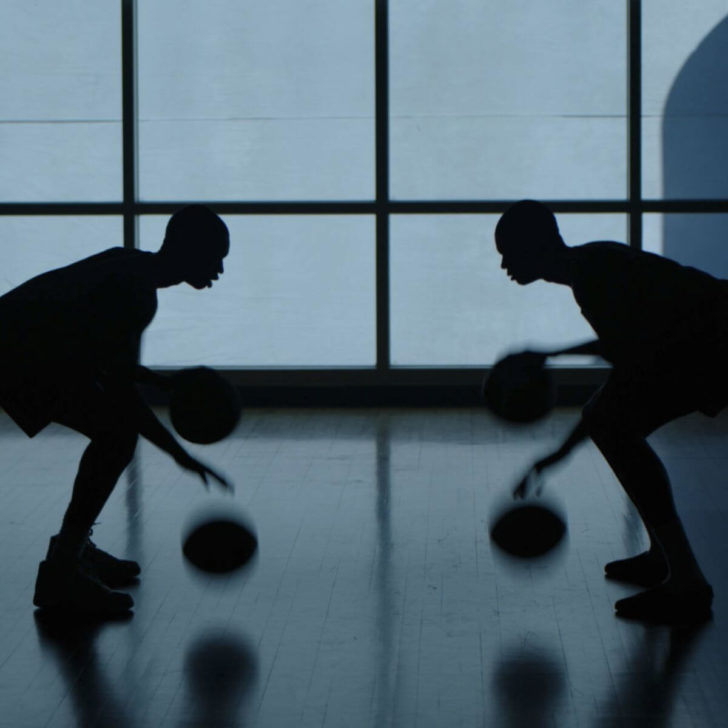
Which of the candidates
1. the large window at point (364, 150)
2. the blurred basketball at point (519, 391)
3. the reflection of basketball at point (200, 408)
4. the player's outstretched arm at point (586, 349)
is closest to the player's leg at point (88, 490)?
the reflection of basketball at point (200, 408)

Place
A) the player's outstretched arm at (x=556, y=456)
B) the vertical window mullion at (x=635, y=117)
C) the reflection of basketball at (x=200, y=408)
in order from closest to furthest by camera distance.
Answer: the player's outstretched arm at (x=556, y=456) < the reflection of basketball at (x=200, y=408) < the vertical window mullion at (x=635, y=117)

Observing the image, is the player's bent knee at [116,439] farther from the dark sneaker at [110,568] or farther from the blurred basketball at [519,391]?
the blurred basketball at [519,391]

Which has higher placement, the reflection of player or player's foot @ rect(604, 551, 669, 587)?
the reflection of player

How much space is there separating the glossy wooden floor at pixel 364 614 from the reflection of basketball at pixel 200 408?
454 millimetres

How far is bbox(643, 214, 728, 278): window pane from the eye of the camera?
703 cm

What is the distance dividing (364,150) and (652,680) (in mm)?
4570

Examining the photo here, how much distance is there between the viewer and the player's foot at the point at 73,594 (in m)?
3.39

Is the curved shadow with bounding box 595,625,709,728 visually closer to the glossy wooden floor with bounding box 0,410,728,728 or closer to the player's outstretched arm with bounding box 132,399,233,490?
the glossy wooden floor with bounding box 0,410,728,728

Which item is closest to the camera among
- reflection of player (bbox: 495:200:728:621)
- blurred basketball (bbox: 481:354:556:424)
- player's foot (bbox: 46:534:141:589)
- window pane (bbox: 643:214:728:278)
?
reflection of player (bbox: 495:200:728:621)

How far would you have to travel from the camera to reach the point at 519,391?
360 centimetres

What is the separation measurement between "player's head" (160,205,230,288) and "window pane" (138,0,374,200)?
3.87 m

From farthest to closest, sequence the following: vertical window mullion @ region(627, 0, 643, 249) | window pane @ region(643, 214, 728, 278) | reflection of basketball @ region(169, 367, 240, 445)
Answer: window pane @ region(643, 214, 728, 278) < vertical window mullion @ region(627, 0, 643, 249) < reflection of basketball @ region(169, 367, 240, 445)

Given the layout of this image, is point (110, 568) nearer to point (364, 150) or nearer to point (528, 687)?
Result: point (528, 687)

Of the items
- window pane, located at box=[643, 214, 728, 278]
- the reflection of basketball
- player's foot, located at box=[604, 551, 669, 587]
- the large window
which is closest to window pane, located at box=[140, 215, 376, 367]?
the large window
